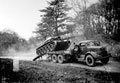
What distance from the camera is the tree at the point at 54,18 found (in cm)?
2486

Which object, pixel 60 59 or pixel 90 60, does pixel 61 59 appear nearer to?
pixel 60 59

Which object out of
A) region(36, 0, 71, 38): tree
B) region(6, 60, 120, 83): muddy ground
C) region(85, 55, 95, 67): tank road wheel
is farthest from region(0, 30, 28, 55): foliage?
region(6, 60, 120, 83): muddy ground

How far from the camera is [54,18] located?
25.6m

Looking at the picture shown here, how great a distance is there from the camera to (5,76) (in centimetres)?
476

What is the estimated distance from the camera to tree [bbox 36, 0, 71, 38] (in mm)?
24859

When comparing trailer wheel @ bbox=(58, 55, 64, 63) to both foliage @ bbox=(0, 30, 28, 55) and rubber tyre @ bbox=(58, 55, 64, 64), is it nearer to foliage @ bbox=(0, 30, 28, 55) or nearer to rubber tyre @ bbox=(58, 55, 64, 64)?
rubber tyre @ bbox=(58, 55, 64, 64)

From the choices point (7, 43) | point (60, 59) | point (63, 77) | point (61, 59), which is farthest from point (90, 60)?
point (7, 43)

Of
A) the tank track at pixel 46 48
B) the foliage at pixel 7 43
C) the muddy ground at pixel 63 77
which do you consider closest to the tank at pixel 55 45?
the tank track at pixel 46 48

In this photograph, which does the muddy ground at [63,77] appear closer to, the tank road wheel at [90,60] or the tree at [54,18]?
the tank road wheel at [90,60]

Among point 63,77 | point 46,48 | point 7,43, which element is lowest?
point 63,77

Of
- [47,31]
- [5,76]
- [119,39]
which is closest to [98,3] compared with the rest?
[119,39]

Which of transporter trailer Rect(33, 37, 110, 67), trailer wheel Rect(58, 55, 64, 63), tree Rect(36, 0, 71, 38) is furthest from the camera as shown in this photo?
tree Rect(36, 0, 71, 38)

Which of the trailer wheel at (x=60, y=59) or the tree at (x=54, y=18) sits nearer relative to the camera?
the trailer wheel at (x=60, y=59)

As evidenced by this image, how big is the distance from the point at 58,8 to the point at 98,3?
34.9 feet
